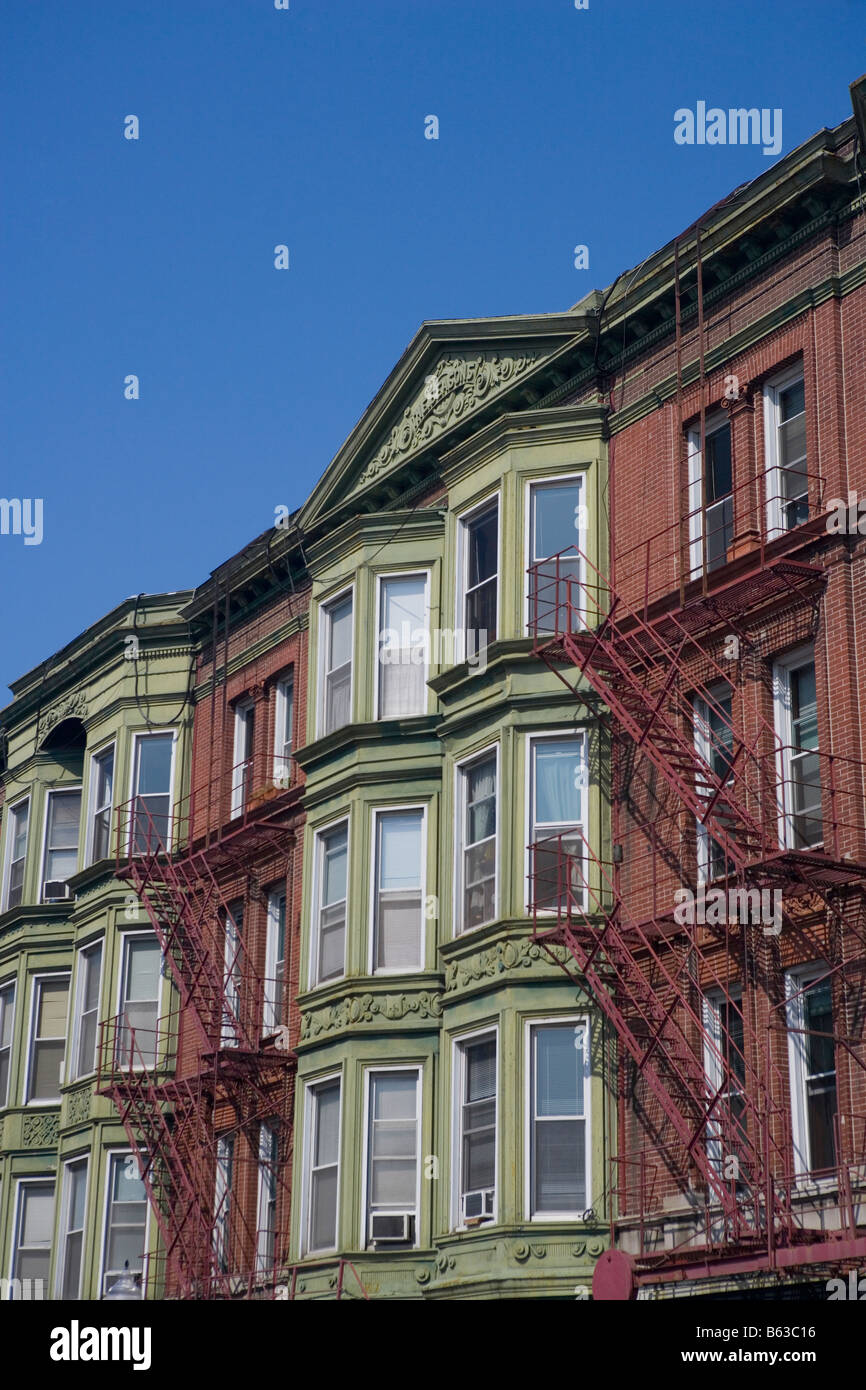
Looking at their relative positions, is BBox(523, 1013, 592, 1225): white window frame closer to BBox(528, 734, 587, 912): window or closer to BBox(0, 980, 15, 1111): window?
BBox(528, 734, 587, 912): window

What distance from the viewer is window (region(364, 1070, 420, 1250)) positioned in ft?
85.3

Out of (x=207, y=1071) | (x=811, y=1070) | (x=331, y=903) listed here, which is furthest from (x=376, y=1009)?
(x=811, y=1070)

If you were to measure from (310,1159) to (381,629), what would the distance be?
7697mm

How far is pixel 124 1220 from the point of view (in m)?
32.9

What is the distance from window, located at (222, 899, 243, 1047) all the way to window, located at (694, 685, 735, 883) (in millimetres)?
10364

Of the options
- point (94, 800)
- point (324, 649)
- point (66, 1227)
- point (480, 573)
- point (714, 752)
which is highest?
point (480, 573)

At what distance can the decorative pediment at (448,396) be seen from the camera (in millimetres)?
28469

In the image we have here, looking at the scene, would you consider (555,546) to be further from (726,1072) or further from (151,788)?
(151,788)

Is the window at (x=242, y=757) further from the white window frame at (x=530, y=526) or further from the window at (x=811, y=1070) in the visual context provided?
the window at (x=811, y=1070)

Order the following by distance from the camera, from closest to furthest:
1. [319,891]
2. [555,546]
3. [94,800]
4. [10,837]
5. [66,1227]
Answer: [555,546] < [319,891] < [66,1227] < [94,800] < [10,837]

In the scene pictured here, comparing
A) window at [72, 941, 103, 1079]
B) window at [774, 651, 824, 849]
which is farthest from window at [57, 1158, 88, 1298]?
window at [774, 651, 824, 849]

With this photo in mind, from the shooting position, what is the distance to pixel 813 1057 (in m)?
21.3

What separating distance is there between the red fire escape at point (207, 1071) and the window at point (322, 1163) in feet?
3.63

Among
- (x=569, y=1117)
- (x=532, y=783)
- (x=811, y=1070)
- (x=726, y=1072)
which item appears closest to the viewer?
(x=811, y=1070)
